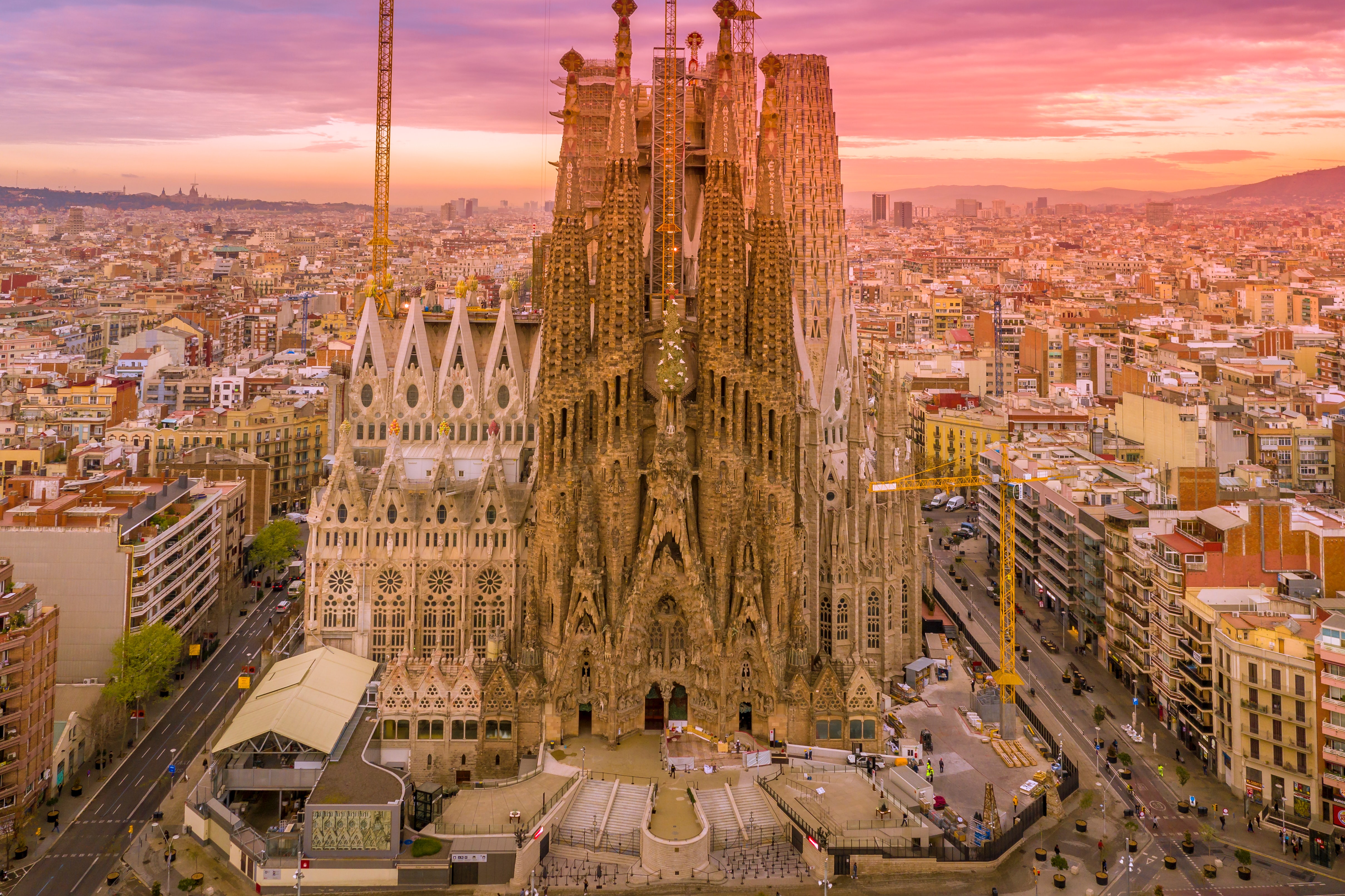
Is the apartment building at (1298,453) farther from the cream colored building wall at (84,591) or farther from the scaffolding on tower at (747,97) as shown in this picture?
the cream colored building wall at (84,591)

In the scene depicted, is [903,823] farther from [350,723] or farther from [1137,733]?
[350,723]

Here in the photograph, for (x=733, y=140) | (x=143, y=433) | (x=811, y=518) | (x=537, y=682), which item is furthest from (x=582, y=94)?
(x=143, y=433)

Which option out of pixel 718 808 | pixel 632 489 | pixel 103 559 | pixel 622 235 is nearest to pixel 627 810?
pixel 718 808

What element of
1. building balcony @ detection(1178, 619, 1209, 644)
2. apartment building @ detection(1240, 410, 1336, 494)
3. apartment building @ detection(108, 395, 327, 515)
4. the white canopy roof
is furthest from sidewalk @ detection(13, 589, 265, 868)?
apartment building @ detection(1240, 410, 1336, 494)

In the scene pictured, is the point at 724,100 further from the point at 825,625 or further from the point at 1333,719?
the point at 1333,719

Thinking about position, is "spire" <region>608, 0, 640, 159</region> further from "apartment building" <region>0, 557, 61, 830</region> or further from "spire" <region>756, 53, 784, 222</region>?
"apartment building" <region>0, 557, 61, 830</region>

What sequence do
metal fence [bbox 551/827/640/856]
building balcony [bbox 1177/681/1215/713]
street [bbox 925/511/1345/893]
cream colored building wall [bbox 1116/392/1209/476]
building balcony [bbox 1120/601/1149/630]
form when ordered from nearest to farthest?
street [bbox 925/511/1345/893], metal fence [bbox 551/827/640/856], building balcony [bbox 1177/681/1215/713], building balcony [bbox 1120/601/1149/630], cream colored building wall [bbox 1116/392/1209/476]
